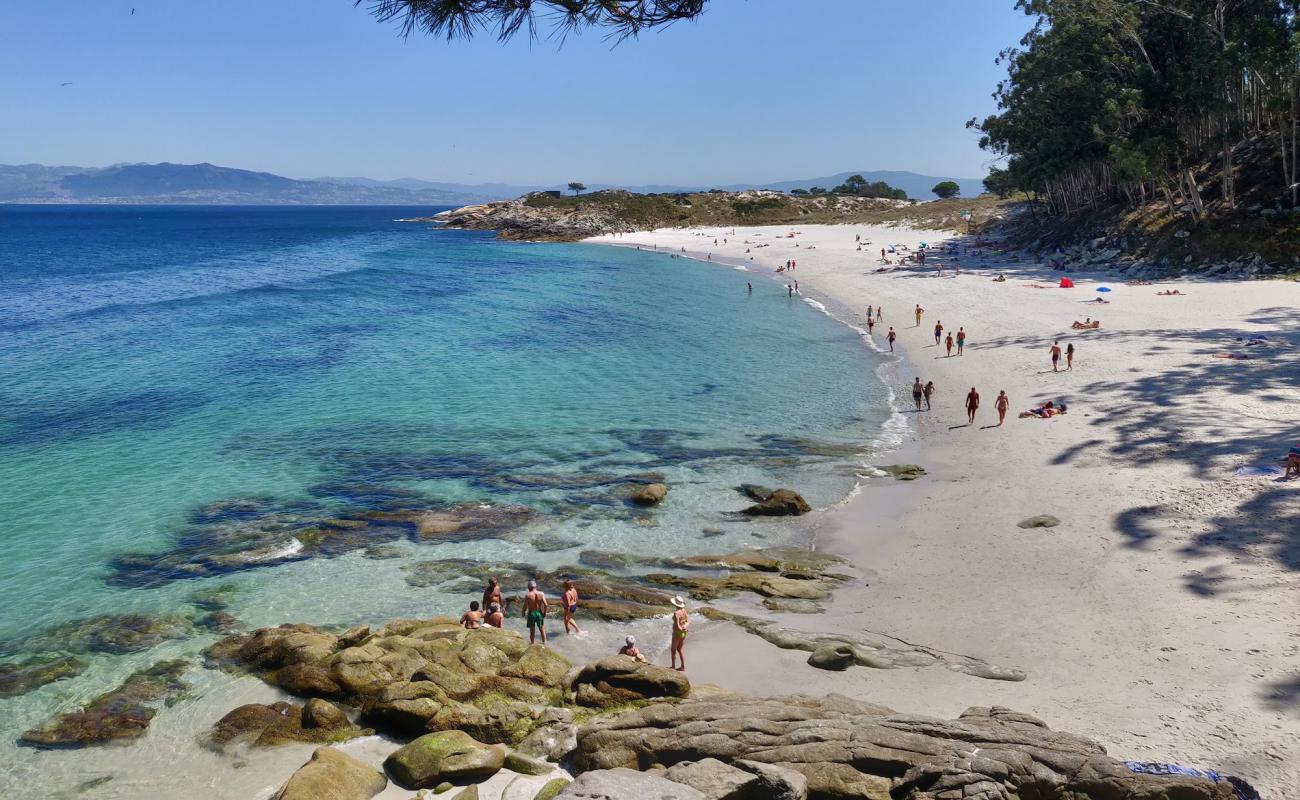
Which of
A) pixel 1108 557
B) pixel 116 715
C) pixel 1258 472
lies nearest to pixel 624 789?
pixel 116 715

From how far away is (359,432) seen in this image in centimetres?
2744

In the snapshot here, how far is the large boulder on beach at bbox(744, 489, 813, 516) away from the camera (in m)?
19.7

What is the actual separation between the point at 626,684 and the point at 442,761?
2.90 m

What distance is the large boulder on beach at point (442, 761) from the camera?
10.2m

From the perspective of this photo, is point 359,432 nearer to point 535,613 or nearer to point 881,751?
point 535,613

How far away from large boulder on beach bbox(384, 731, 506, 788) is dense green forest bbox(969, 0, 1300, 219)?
46.1 meters

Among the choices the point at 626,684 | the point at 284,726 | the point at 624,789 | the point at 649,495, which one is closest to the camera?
the point at 624,789

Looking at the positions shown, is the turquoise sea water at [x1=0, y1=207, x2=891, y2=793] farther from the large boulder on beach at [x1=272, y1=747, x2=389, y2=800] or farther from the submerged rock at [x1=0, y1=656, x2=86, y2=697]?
the large boulder on beach at [x1=272, y1=747, x2=389, y2=800]

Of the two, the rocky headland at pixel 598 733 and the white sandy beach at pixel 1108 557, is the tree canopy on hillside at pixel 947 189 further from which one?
the rocky headland at pixel 598 733

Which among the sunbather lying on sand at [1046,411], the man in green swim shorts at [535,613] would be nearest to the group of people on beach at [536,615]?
the man in green swim shorts at [535,613]

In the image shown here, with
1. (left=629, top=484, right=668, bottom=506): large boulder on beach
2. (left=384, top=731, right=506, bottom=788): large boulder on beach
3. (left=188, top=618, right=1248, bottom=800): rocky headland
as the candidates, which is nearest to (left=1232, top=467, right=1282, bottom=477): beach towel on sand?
(left=188, top=618, right=1248, bottom=800): rocky headland

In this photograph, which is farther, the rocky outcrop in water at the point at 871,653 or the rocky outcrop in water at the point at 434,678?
the rocky outcrop in water at the point at 871,653

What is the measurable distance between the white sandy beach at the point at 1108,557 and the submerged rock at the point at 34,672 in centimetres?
1083

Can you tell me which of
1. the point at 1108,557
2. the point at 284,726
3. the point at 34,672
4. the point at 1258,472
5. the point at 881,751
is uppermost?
the point at 1258,472
